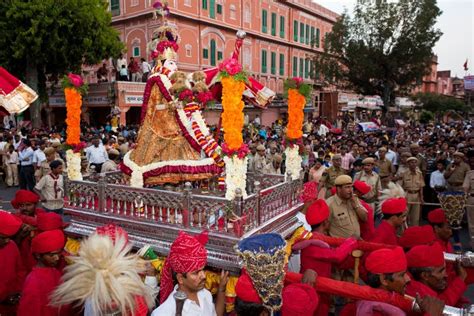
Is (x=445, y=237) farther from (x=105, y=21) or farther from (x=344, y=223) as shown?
(x=105, y=21)

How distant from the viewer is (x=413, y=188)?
705 centimetres

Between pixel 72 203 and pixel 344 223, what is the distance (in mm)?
3795

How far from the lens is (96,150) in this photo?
10.4 metres

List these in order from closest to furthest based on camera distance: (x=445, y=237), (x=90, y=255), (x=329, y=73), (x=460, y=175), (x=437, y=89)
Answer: (x=90, y=255), (x=445, y=237), (x=460, y=175), (x=329, y=73), (x=437, y=89)

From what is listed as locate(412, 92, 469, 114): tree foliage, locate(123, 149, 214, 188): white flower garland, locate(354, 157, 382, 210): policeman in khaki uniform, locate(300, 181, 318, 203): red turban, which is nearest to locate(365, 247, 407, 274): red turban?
locate(300, 181, 318, 203): red turban

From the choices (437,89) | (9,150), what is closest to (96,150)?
(9,150)

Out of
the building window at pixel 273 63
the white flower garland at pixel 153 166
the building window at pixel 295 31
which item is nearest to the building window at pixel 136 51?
the building window at pixel 273 63

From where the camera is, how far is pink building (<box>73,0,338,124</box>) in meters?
Result: 23.7

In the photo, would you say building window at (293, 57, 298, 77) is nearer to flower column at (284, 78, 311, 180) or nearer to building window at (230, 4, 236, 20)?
building window at (230, 4, 236, 20)

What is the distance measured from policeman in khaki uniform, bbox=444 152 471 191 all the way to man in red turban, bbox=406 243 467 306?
5.12 m

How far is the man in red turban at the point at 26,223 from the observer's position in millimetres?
4273

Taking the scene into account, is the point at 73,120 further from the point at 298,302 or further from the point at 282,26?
the point at 282,26

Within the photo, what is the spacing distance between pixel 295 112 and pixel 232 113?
1955 millimetres

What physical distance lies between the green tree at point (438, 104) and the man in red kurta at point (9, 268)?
169 feet
